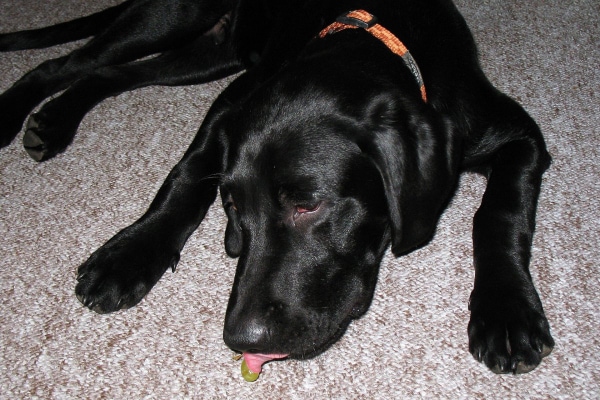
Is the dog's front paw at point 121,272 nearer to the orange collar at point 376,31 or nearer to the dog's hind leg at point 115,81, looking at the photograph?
the dog's hind leg at point 115,81

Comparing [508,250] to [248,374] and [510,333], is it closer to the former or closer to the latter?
[510,333]

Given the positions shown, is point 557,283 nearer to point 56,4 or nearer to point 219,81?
point 219,81

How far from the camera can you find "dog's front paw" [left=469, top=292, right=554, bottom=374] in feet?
4.41

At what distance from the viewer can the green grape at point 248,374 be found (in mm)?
1404

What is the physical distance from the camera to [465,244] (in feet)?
5.60

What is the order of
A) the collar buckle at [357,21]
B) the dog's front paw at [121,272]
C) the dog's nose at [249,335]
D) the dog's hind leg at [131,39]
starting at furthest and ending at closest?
the dog's hind leg at [131,39]
the collar buckle at [357,21]
the dog's front paw at [121,272]
the dog's nose at [249,335]

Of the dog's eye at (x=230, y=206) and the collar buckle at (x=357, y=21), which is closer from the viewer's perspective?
the dog's eye at (x=230, y=206)

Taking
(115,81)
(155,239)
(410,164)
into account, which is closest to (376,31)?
(410,164)

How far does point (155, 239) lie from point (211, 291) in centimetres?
19

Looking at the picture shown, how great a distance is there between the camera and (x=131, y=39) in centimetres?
239

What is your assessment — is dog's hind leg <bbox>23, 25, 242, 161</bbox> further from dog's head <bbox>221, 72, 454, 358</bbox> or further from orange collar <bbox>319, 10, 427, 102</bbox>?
dog's head <bbox>221, 72, 454, 358</bbox>

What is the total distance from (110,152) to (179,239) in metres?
0.53

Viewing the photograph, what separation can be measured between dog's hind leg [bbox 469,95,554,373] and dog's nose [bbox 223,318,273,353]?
0.43 meters

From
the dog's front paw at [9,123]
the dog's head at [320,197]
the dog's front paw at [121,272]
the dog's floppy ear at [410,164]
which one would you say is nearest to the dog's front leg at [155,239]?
the dog's front paw at [121,272]
